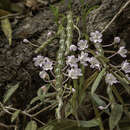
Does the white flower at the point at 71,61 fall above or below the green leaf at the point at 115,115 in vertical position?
above

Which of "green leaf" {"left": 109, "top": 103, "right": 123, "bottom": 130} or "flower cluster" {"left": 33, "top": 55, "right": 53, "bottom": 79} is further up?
"flower cluster" {"left": 33, "top": 55, "right": 53, "bottom": 79}

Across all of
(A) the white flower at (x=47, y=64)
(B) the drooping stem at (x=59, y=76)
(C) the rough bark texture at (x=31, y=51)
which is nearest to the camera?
(B) the drooping stem at (x=59, y=76)

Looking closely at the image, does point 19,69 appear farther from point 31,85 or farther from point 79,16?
point 79,16

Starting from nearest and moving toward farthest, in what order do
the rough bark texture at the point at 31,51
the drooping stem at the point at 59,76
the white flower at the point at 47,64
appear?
the drooping stem at the point at 59,76 → the white flower at the point at 47,64 → the rough bark texture at the point at 31,51

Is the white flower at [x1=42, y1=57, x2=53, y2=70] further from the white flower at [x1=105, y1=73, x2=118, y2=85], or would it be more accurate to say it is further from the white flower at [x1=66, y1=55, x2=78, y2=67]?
the white flower at [x1=105, y1=73, x2=118, y2=85]

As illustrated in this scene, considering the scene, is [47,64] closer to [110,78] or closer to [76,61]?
[76,61]

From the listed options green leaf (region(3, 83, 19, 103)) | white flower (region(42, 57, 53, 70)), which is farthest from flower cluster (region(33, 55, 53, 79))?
green leaf (region(3, 83, 19, 103))

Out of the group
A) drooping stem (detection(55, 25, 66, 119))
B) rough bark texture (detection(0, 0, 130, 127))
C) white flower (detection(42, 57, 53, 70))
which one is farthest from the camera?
rough bark texture (detection(0, 0, 130, 127))

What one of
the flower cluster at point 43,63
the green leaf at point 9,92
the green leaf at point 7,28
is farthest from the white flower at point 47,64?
the green leaf at point 7,28

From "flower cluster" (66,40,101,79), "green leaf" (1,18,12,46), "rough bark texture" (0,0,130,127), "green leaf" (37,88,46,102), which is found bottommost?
"green leaf" (37,88,46,102)

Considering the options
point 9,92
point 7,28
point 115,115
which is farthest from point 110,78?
point 7,28

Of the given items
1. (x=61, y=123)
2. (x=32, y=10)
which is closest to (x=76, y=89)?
(x=61, y=123)

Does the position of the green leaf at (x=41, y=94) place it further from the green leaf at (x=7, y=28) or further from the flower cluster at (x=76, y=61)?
the green leaf at (x=7, y=28)
